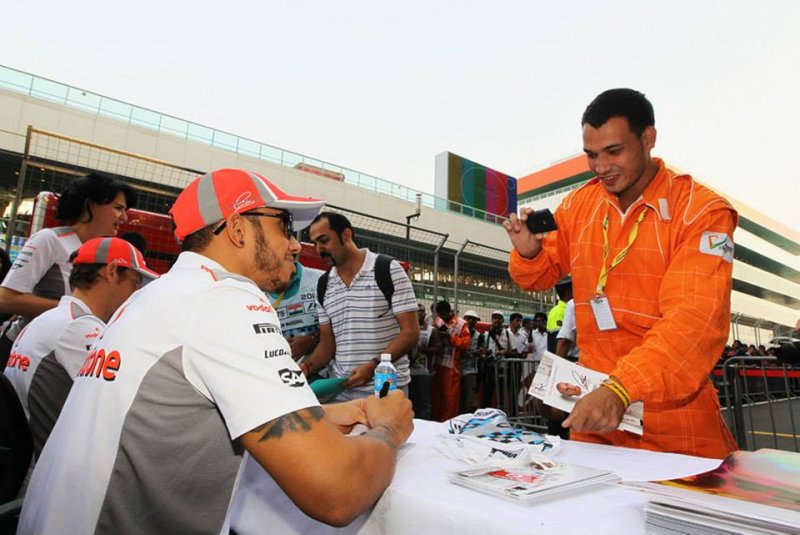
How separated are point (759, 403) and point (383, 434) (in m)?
13.1

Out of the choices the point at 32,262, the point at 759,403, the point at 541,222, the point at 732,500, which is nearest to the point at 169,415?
the point at 732,500

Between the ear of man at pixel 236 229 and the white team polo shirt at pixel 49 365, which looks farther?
the white team polo shirt at pixel 49 365

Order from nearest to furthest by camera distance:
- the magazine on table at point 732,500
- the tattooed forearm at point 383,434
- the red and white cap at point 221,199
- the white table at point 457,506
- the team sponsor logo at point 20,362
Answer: the magazine on table at point 732,500 → the white table at point 457,506 → the tattooed forearm at point 383,434 → the red and white cap at point 221,199 → the team sponsor logo at point 20,362

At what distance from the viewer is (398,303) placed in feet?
9.91

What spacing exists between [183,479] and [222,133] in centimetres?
1930

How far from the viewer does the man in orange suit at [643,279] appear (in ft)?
4.71

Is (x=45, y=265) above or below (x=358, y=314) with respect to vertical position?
above

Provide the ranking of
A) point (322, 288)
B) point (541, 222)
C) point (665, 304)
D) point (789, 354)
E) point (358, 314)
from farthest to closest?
point (789, 354) < point (322, 288) < point (358, 314) < point (541, 222) < point (665, 304)

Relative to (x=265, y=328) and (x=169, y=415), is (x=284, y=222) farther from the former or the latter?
(x=169, y=415)

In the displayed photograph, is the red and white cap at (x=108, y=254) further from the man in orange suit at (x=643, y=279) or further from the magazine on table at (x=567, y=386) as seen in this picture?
the magazine on table at (x=567, y=386)

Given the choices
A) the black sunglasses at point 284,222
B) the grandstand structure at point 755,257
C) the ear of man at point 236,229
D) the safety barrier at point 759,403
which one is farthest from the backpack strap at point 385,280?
the grandstand structure at point 755,257

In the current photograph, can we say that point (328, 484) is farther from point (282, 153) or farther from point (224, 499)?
point (282, 153)

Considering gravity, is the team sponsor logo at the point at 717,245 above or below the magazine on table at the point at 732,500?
above

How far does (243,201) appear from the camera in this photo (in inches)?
52.6
